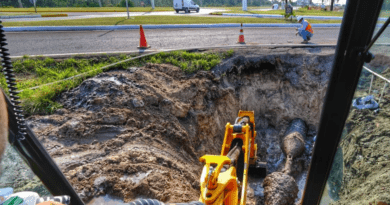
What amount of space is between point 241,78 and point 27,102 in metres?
5.94

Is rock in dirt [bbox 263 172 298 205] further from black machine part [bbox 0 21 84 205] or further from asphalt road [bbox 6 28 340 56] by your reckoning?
asphalt road [bbox 6 28 340 56]

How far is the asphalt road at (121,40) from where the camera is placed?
8.77 m

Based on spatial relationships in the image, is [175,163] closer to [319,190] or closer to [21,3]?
[319,190]

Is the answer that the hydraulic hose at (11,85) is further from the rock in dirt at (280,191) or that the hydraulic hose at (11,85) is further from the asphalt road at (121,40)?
the asphalt road at (121,40)

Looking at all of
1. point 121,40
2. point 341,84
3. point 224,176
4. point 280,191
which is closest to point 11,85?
point 341,84

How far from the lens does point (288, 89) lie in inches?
343

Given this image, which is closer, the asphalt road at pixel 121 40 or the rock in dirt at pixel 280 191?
the rock in dirt at pixel 280 191

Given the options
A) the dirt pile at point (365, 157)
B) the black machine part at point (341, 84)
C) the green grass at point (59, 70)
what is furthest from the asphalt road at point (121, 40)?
the black machine part at point (341, 84)

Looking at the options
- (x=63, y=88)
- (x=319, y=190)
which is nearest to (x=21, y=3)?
(x=63, y=88)

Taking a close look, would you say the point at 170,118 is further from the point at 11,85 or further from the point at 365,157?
the point at 11,85

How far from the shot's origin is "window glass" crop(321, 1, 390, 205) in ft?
5.56

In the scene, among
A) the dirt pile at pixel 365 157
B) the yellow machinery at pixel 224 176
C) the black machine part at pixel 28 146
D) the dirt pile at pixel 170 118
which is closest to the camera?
the black machine part at pixel 28 146

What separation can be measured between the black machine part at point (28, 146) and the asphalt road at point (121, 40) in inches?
274

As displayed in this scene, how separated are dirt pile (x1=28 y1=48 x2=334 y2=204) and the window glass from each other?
2.23 metres
